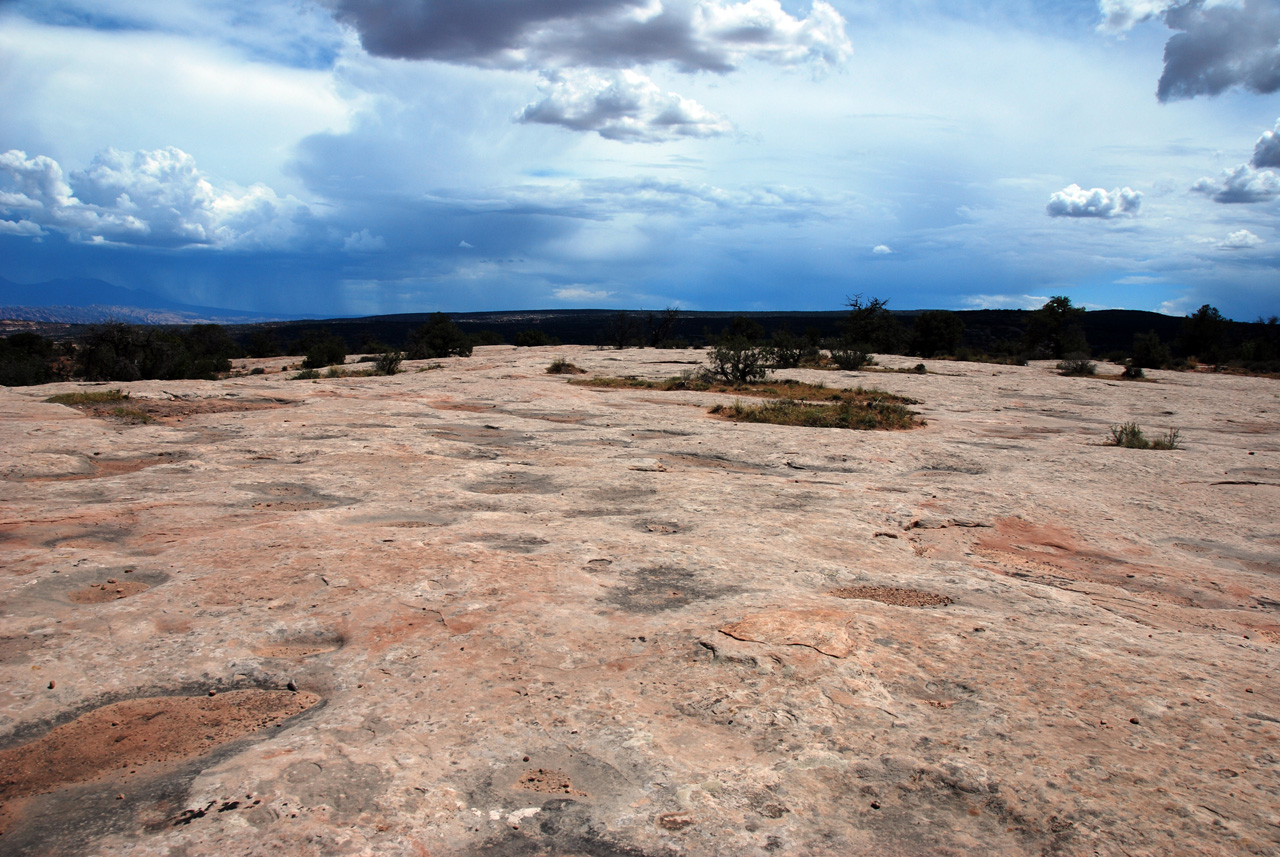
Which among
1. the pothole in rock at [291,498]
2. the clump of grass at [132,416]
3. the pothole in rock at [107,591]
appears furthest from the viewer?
the clump of grass at [132,416]

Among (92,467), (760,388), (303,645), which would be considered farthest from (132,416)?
(760,388)

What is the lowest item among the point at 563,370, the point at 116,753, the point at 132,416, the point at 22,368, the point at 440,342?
the point at 116,753

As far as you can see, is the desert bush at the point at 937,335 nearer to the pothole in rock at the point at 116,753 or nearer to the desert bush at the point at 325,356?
the desert bush at the point at 325,356

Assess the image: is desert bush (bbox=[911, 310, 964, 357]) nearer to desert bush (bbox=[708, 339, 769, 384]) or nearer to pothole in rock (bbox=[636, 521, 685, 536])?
desert bush (bbox=[708, 339, 769, 384])

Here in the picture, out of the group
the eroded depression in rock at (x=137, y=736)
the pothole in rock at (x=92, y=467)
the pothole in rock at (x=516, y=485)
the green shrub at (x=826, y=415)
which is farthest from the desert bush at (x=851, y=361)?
the eroded depression in rock at (x=137, y=736)

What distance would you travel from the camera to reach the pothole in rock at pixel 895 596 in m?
4.30

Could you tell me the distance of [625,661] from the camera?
339 cm

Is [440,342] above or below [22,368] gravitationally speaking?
above

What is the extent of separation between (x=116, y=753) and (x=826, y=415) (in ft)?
37.4

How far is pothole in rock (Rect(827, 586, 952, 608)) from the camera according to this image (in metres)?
4.30

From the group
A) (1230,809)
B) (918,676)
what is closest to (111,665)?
(918,676)

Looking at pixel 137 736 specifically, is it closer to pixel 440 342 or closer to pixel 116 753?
pixel 116 753

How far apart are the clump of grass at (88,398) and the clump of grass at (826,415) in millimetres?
9413

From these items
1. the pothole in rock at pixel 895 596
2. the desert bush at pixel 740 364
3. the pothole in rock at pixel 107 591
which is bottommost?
the pothole in rock at pixel 107 591
